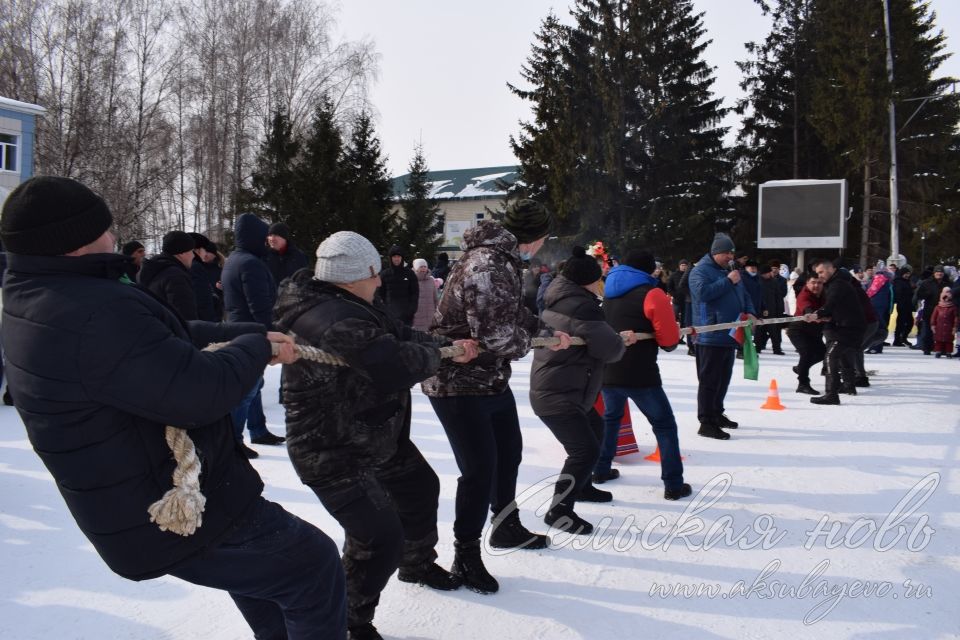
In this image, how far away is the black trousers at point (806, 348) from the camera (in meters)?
9.30

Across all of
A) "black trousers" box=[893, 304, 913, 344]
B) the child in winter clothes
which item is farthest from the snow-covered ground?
"black trousers" box=[893, 304, 913, 344]

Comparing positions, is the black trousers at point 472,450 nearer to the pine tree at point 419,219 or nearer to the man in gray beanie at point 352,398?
the man in gray beanie at point 352,398

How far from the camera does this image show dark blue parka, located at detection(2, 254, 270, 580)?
167 cm

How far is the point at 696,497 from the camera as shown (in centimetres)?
503

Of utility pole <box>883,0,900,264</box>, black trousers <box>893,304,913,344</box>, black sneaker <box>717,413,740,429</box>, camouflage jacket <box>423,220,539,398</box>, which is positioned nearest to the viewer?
camouflage jacket <box>423,220,539,398</box>

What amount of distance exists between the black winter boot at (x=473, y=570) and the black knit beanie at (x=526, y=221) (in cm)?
160

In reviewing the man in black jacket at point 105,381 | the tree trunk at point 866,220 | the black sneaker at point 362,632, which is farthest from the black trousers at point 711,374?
the tree trunk at point 866,220

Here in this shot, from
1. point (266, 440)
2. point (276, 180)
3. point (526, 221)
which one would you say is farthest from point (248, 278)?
point (276, 180)

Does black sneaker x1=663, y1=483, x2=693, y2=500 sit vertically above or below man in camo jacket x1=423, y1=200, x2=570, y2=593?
below

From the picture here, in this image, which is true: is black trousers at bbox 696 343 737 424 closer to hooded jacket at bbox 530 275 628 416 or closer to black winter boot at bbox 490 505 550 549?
hooded jacket at bbox 530 275 628 416

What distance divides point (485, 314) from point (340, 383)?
0.89 meters

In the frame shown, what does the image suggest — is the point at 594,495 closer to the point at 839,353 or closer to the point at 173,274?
the point at 173,274

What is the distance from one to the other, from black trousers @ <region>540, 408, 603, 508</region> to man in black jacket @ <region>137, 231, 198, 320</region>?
2928mm

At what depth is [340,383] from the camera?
2.68 metres
